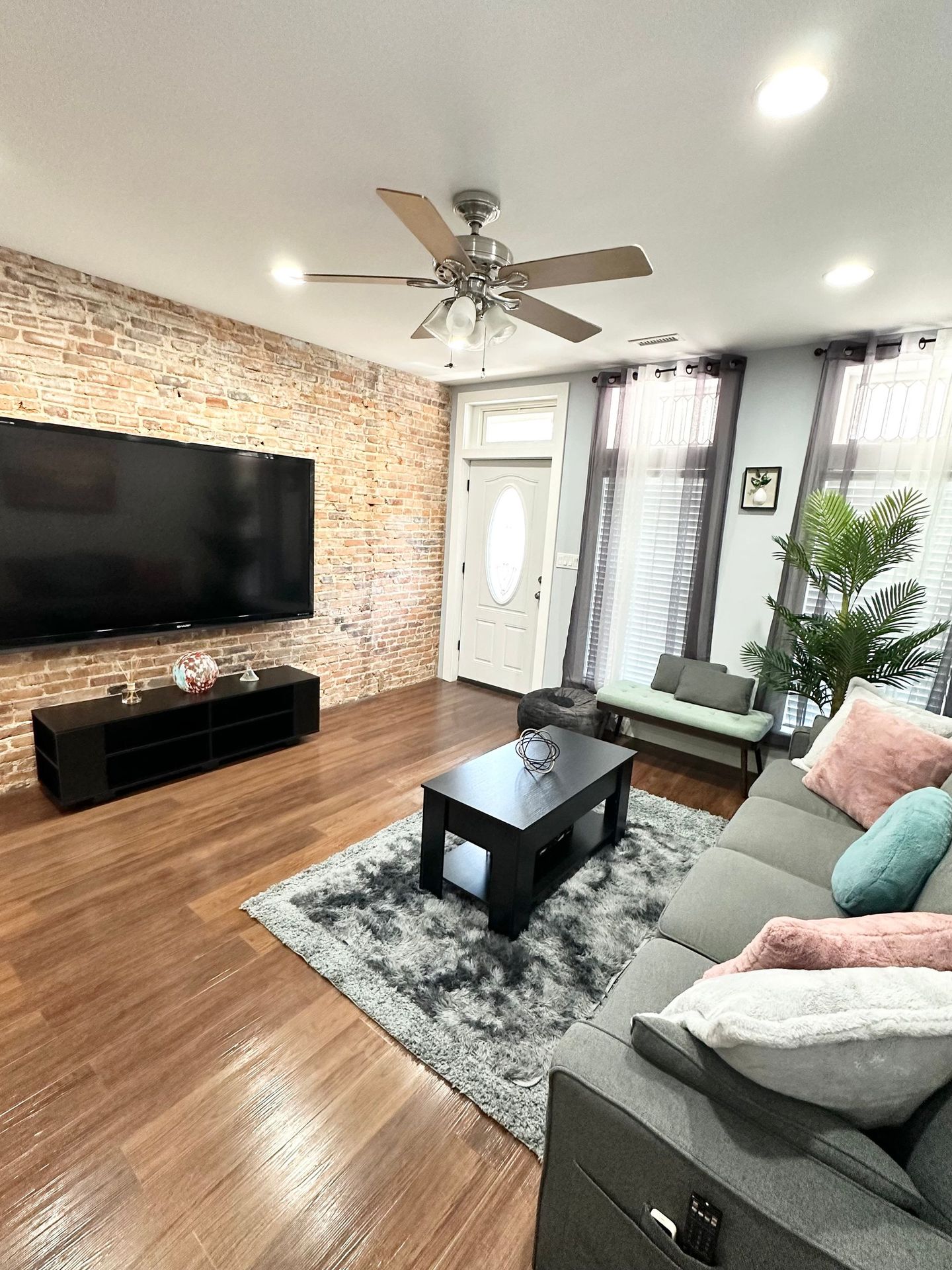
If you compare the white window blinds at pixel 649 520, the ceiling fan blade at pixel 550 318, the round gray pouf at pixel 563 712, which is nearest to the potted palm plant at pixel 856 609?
the white window blinds at pixel 649 520

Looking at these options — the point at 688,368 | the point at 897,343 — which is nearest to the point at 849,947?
the point at 897,343

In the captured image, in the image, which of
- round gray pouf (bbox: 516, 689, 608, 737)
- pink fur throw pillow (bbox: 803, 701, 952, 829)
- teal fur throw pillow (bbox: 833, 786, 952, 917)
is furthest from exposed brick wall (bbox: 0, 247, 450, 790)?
teal fur throw pillow (bbox: 833, 786, 952, 917)

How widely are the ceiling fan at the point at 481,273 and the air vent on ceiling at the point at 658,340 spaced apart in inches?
56.6

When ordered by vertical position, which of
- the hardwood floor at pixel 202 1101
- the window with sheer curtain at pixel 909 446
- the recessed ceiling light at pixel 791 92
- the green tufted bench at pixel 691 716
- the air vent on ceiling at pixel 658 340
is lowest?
the hardwood floor at pixel 202 1101

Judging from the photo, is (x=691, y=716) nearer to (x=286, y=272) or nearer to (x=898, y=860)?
(x=898, y=860)

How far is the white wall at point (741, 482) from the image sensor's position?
3.59m

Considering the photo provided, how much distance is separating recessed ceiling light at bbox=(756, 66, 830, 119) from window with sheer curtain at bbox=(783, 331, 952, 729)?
7.29 feet

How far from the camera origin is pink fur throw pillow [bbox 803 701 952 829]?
2166mm

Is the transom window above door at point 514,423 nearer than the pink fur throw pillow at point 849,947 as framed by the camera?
No

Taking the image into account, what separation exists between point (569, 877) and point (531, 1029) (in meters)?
0.81

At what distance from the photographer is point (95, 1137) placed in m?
1.46

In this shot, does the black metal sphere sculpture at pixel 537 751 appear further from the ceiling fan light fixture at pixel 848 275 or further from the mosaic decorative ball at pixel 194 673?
the ceiling fan light fixture at pixel 848 275

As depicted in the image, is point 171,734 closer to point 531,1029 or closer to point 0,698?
point 0,698

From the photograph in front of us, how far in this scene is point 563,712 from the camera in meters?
3.99
